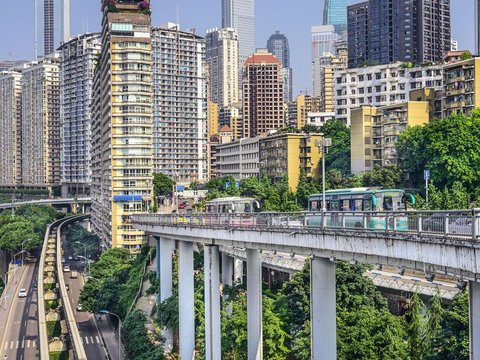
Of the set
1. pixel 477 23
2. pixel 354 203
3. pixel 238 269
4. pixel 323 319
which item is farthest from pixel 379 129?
pixel 477 23

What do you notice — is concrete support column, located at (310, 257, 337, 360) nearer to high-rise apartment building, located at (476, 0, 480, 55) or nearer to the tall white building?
the tall white building

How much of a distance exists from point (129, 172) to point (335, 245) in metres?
62.6

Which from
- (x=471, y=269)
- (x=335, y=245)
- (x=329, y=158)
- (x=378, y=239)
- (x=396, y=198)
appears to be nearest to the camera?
(x=471, y=269)

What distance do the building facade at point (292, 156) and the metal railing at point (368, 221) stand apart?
185 ft

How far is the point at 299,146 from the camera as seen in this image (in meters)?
99.4

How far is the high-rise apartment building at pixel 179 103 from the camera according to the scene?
147750mm

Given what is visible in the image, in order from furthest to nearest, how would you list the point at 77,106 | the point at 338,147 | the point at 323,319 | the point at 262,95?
1. the point at 262,95
2. the point at 77,106
3. the point at 338,147
4. the point at 323,319

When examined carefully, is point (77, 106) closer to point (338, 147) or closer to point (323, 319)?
point (338, 147)

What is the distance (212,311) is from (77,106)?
125770 millimetres

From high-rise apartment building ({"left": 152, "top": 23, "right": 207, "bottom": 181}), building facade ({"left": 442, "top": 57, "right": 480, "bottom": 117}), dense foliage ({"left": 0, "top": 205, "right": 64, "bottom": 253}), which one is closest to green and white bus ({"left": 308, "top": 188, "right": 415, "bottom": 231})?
building facade ({"left": 442, "top": 57, "right": 480, "bottom": 117})

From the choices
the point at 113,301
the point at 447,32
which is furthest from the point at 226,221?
the point at 447,32

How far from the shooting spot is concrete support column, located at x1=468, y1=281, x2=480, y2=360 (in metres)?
20.8

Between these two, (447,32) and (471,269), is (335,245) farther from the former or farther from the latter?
(447,32)

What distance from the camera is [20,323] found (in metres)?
76.6
